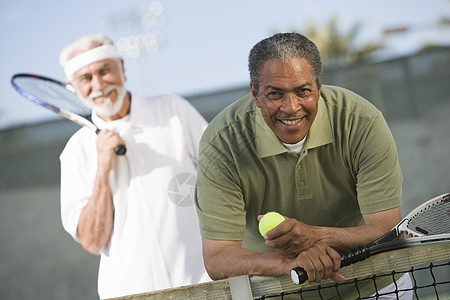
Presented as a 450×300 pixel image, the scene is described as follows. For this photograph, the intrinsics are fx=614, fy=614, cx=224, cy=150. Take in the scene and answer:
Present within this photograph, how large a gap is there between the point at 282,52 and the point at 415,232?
37cm

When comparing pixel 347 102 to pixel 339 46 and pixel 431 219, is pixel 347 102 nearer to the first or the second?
pixel 431 219

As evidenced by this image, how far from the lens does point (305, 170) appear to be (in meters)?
1.11

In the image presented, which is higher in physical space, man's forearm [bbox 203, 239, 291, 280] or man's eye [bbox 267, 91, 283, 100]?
man's eye [bbox 267, 91, 283, 100]

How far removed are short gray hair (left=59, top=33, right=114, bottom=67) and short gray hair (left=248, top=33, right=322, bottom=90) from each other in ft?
1.76

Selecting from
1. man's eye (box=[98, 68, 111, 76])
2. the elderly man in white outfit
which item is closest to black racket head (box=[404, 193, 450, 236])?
the elderly man in white outfit

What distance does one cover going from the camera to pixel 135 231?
54.6 inches

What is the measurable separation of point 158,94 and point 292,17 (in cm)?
71

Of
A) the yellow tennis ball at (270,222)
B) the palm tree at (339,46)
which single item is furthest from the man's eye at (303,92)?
the palm tree at (339,46)

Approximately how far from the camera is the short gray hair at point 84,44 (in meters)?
1.43

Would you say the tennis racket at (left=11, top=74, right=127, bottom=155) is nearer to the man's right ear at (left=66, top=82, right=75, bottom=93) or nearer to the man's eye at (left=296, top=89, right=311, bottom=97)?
the man's right ear at (left=66, top=82, right=75, bottom=93)

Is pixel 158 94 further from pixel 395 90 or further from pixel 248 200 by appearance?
pixel 395 90

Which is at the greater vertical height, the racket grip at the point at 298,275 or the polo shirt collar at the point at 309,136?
the polo shirt collar at the point at 309,136

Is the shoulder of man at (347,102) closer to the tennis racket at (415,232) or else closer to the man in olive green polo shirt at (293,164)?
the man in olive green polo shirt at (293,164)

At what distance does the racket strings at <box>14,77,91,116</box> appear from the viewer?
1454 mm
